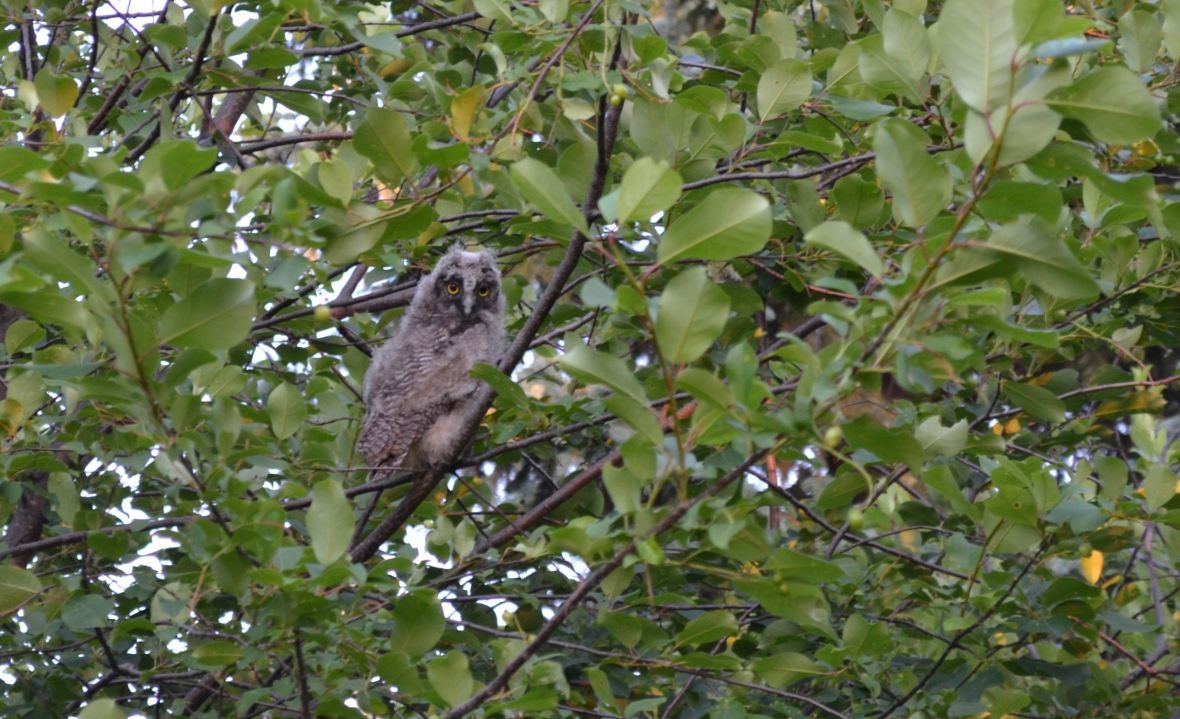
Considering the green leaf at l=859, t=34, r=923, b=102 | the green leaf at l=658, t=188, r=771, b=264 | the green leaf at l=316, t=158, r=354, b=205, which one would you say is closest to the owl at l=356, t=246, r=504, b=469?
the green leaf at l=316, t=158, r=354, b=205

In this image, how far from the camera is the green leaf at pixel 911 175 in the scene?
5.92ft

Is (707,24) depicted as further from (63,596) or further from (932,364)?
(932,364)

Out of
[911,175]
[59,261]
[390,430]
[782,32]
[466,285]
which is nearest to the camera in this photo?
[911,175]

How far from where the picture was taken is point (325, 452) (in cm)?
319

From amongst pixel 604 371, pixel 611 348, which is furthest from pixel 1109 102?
pixel 611 348

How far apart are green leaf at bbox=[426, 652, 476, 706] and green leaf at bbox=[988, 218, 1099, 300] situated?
124cm

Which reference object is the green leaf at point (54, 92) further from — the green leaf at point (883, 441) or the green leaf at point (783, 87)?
the green leaf at point (883, 441)

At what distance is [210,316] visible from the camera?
6.53ft

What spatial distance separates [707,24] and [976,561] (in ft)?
14.0

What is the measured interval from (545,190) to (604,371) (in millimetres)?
275

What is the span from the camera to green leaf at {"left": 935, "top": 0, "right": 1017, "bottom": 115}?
1.58 meters

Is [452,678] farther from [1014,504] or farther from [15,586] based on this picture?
[1014,504]

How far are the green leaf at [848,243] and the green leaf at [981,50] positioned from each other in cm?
25

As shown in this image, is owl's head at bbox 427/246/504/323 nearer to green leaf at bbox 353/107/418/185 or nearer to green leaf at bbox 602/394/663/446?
green leaf at bbox 353/107/418/185
